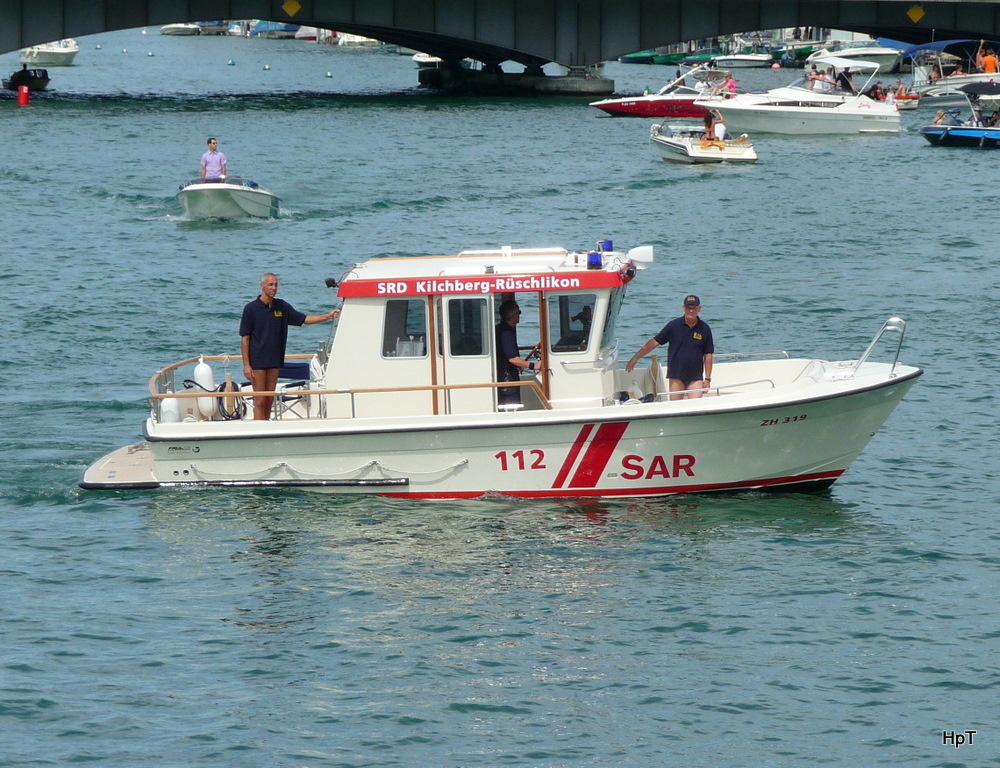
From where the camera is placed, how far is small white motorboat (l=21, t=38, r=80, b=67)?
117375 mm

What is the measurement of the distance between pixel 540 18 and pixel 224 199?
40.9 meters

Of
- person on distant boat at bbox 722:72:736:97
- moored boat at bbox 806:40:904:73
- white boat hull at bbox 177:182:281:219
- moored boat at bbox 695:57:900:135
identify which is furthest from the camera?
moored boat at bbox 806:40:904:73

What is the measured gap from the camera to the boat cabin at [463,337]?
16766 millimetres

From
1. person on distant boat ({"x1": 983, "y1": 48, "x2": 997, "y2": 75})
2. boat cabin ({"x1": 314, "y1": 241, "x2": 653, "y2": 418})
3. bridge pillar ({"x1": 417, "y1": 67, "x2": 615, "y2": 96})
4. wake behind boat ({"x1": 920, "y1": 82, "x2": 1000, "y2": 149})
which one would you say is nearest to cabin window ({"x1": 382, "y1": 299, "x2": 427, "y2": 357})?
boat cabin ({"x1": 314, "y1": 241, "x2": 653, "y2": 418})

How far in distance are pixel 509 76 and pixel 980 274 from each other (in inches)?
2201

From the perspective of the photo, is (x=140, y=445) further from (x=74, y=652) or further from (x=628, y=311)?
(x=628, y=311)

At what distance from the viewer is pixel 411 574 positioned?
1542cm

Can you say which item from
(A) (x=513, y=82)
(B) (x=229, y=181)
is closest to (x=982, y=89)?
(A) (x=513, y=82)

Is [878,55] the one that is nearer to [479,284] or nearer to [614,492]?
[614,492]

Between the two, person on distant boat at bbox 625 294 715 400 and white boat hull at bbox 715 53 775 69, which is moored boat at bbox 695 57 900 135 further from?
white boat hull at bbox 715 53 775 69

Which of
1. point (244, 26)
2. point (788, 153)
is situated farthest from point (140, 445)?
point (244, 26)

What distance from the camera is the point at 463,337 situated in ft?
55.5

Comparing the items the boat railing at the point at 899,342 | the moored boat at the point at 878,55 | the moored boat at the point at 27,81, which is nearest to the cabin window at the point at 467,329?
the boat railing at the point at 899,342

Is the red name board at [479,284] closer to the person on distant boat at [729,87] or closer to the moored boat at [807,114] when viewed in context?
the moored boat at [807,114]
